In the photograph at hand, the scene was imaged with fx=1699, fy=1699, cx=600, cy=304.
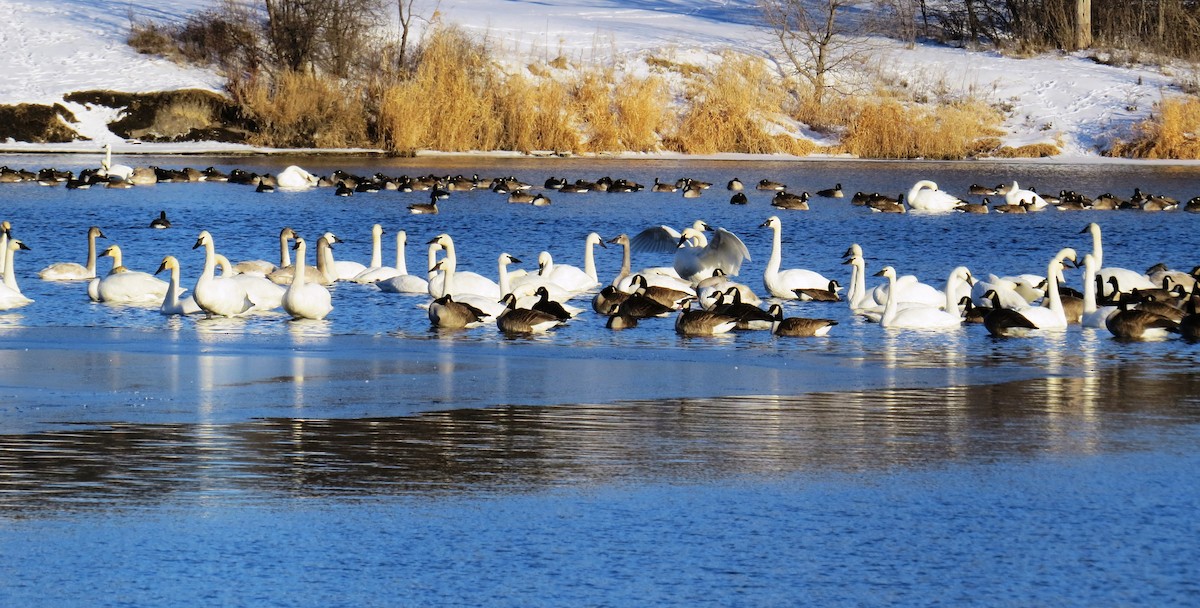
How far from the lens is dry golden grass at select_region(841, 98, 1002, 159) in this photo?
1756 inches

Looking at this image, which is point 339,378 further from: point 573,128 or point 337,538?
point 573,128

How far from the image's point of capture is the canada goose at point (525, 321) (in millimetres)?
14109

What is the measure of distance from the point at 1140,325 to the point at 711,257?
17.1 ft

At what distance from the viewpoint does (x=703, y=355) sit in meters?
12.8

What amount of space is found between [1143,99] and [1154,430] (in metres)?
39.0

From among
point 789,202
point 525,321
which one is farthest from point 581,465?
point 789,202

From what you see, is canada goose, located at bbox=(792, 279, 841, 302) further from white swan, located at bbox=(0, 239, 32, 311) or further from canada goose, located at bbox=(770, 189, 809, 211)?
canada goose, located at bbox=(770, 189, 809, 211)

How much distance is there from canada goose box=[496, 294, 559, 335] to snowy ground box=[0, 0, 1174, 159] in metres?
32.6

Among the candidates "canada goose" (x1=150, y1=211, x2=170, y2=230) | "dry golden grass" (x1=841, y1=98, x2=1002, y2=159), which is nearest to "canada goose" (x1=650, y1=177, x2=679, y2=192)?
"canada goose" (x1=150, y1=211, x2=170, y2=230)

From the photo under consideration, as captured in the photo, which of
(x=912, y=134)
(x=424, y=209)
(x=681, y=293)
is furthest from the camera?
(x=912, y=134)

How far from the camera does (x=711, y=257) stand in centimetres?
1781

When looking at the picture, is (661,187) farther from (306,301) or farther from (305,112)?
(306,301)

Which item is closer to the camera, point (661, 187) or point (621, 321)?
point (621, 321)

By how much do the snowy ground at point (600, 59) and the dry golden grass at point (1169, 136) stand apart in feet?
2.82
